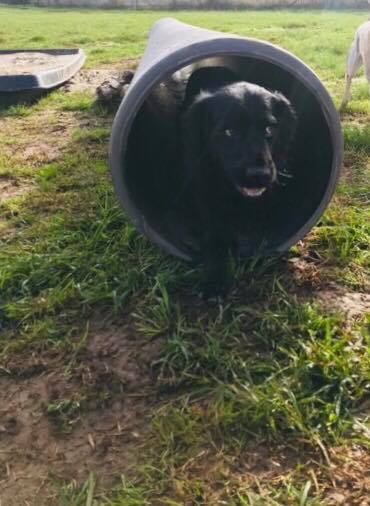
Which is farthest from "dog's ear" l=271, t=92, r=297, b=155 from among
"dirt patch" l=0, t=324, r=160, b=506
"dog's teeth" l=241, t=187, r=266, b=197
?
"dirt patch" l=0, t=324, r=160, b=506

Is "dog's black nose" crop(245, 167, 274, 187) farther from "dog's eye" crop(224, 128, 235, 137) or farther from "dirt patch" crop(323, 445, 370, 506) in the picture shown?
"dirt patch" crop(323, 445, 370, 506)

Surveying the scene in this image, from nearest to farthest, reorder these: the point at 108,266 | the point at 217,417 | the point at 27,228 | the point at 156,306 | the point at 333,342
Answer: the point at 217,417
the point at 333,342
the point at 156,306
the point at 108,266
the point at 27,228

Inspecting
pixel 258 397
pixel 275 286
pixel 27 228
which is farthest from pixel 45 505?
pixel 27 228

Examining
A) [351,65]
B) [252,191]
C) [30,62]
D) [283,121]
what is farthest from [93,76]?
[252,191]

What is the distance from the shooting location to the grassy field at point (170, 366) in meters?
1.84

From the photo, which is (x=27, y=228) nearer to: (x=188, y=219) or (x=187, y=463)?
(x=188, y=219)

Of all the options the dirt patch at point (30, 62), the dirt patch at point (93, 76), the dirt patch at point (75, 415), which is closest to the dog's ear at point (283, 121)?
the dirt patch at point (75, 415)

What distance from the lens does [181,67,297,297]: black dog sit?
8.32 feet

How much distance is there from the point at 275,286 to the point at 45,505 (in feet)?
4.72

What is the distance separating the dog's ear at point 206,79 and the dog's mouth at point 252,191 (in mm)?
747

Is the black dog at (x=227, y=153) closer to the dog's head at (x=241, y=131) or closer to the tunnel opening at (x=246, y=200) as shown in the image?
the dog's head at (x=241, y=131)

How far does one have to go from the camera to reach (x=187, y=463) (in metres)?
1.88

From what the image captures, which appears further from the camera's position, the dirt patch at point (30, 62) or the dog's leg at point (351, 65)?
the dirt patch at point (30, 62)

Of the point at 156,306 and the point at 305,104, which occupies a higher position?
the point at 305,104
